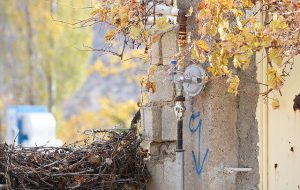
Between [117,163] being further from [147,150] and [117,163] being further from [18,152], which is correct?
[18,152]

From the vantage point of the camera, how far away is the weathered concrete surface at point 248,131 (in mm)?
4355

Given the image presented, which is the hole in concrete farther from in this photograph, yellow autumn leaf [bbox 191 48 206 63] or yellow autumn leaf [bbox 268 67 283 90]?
yellow autumn leaf [bbox 191 48 206 63]

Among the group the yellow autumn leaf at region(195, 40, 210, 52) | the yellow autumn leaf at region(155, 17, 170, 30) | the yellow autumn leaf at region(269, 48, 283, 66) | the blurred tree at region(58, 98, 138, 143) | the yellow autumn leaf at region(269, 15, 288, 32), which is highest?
the yellow autumn leaf at region(155, 17, 170, 30)

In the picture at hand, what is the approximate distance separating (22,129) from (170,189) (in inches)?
236

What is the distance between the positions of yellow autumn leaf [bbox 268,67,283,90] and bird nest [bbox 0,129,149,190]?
4.66ft

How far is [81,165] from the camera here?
4.89 metres

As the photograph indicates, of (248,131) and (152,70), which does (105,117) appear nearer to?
(152,70)

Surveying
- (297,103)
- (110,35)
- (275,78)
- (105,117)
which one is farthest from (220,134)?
(105,117)

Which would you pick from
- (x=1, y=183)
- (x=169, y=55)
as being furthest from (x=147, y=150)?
(x=1, y=183)

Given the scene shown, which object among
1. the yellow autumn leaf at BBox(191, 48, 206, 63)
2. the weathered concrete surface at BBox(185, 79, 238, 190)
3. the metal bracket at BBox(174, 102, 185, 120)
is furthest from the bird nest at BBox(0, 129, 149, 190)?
the yellow autumn leaf at BBox(191, 48, 206, 63)

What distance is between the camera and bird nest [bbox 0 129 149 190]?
186 inches

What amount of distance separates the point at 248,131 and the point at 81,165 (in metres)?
1.15

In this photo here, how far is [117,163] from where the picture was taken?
498 cm

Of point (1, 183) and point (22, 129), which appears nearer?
point (1, 183)
